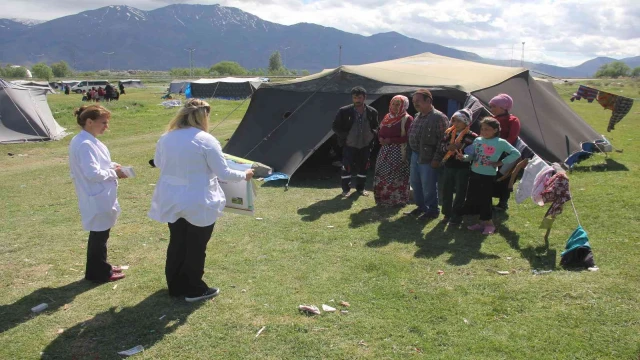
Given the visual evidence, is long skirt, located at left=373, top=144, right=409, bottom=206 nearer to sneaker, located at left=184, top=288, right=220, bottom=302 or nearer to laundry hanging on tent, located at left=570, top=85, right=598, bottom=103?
sneaker, located at left=184, top=288, right=220, bottom=302

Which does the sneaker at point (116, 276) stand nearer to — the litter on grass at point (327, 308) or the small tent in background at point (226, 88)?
the litter on grass at point (327, 308)

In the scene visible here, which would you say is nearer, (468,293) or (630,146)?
(468,293)

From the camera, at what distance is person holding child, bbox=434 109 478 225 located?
5.82 metres

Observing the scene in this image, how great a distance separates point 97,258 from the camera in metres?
4.53

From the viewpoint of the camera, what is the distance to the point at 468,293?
426 cm

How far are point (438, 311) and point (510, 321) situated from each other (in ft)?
1.81

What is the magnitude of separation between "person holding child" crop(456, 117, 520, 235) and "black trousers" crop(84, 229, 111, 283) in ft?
13.1

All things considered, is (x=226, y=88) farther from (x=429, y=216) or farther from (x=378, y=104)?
(x=429, y=216)

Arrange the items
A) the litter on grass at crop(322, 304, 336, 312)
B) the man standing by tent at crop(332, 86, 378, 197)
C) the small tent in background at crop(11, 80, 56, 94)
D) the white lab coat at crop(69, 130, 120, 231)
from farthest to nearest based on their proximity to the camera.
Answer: the small tent in background at crop(11, 80, 56, 94)
the man standing by tent at crop(332, 86, 378, 197)
the white lab coat at crop(69, 130, 120, 231)
the litter on grass at crop(322, 304, 336, 312)

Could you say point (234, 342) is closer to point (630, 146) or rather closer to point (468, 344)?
point (468, 344)

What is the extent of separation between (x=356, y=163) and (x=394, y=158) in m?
0.96

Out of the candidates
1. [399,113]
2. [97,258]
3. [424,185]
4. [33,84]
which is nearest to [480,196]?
[424,185]

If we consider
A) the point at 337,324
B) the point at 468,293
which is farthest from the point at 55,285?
the point at 468,293

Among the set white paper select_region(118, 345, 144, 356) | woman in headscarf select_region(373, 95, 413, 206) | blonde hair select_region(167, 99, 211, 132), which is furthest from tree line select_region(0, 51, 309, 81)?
white paper select_region(118, 345, 144, 356)
